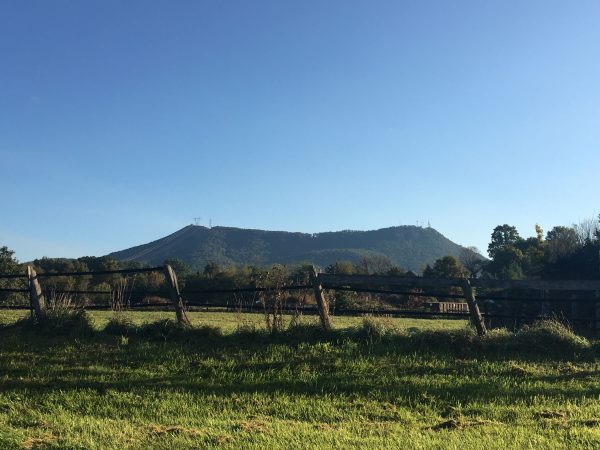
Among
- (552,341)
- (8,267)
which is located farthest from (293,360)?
(8,267)

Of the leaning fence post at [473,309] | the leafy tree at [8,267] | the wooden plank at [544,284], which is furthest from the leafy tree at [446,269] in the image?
the leaning fence post at [473,309]

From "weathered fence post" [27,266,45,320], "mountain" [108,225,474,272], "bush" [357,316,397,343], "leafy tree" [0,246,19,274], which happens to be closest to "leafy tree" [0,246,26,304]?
"leafy tree" [0,246,19,274]

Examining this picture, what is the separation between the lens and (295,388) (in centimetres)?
792

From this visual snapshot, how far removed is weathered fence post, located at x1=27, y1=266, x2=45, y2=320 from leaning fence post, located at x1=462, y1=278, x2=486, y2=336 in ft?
28.4

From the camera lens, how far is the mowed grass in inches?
221

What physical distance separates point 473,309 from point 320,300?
2926 mm

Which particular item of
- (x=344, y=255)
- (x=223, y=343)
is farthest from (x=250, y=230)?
(x=223, y=343)

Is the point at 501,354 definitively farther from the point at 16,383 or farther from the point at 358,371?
the point at 16,383

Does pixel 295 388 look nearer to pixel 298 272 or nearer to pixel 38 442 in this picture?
pixel 38 442

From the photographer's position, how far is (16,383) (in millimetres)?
8266

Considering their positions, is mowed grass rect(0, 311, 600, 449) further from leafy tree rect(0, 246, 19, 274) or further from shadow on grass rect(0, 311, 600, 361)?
leafy tree rect(0, 246, 19, 274)

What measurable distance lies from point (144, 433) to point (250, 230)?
376ft

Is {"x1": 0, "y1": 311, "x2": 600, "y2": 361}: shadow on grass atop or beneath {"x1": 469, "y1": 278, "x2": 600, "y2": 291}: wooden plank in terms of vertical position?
beneath

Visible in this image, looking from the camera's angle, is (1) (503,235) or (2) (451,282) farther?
(1) (503,235)
